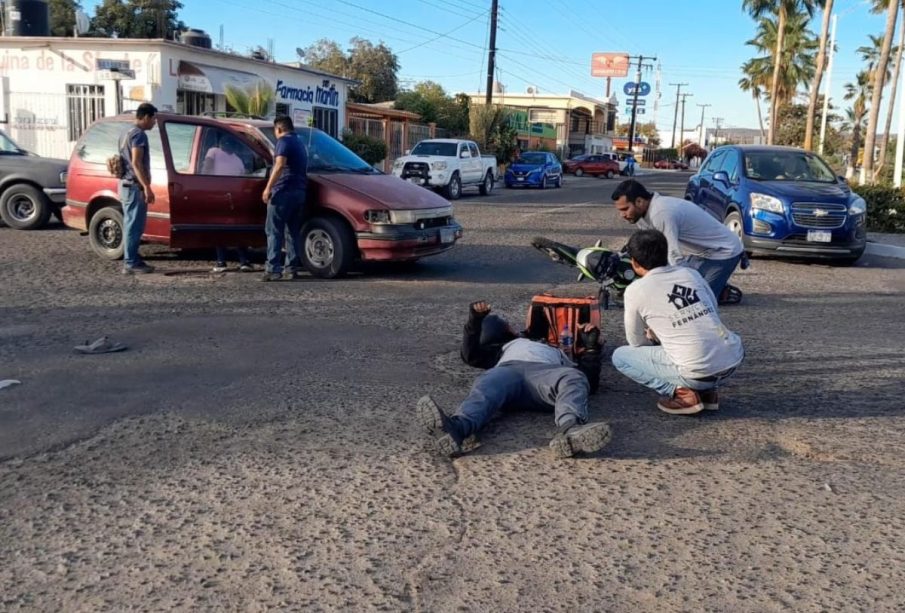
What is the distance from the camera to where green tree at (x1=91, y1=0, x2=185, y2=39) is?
4784 centimetres

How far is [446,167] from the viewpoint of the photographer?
23.5 metres

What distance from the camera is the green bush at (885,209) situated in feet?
52.6

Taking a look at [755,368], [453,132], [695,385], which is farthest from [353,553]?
[453,132]

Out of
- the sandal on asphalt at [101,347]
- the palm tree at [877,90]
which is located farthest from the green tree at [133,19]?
the sandal on asphalt at [101,347]

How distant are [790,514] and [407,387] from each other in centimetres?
256

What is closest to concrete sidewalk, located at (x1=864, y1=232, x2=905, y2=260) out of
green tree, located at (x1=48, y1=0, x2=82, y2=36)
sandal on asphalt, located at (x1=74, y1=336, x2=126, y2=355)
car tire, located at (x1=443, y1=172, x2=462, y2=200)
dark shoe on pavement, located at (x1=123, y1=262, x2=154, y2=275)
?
dark shoe on pavement, located at (x1=123, y1=262, x2=154, y2=275)

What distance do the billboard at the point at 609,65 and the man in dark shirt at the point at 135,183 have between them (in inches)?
3295

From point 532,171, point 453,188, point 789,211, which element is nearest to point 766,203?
point 789,211

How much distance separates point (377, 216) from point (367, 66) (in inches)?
1935

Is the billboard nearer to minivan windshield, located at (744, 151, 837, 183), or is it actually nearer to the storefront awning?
the storefront awning

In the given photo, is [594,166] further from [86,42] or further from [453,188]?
[86,42]

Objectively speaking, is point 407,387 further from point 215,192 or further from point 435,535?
point 215,192

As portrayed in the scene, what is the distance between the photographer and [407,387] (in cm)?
557

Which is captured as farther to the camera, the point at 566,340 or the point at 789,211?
the point at 789,211
